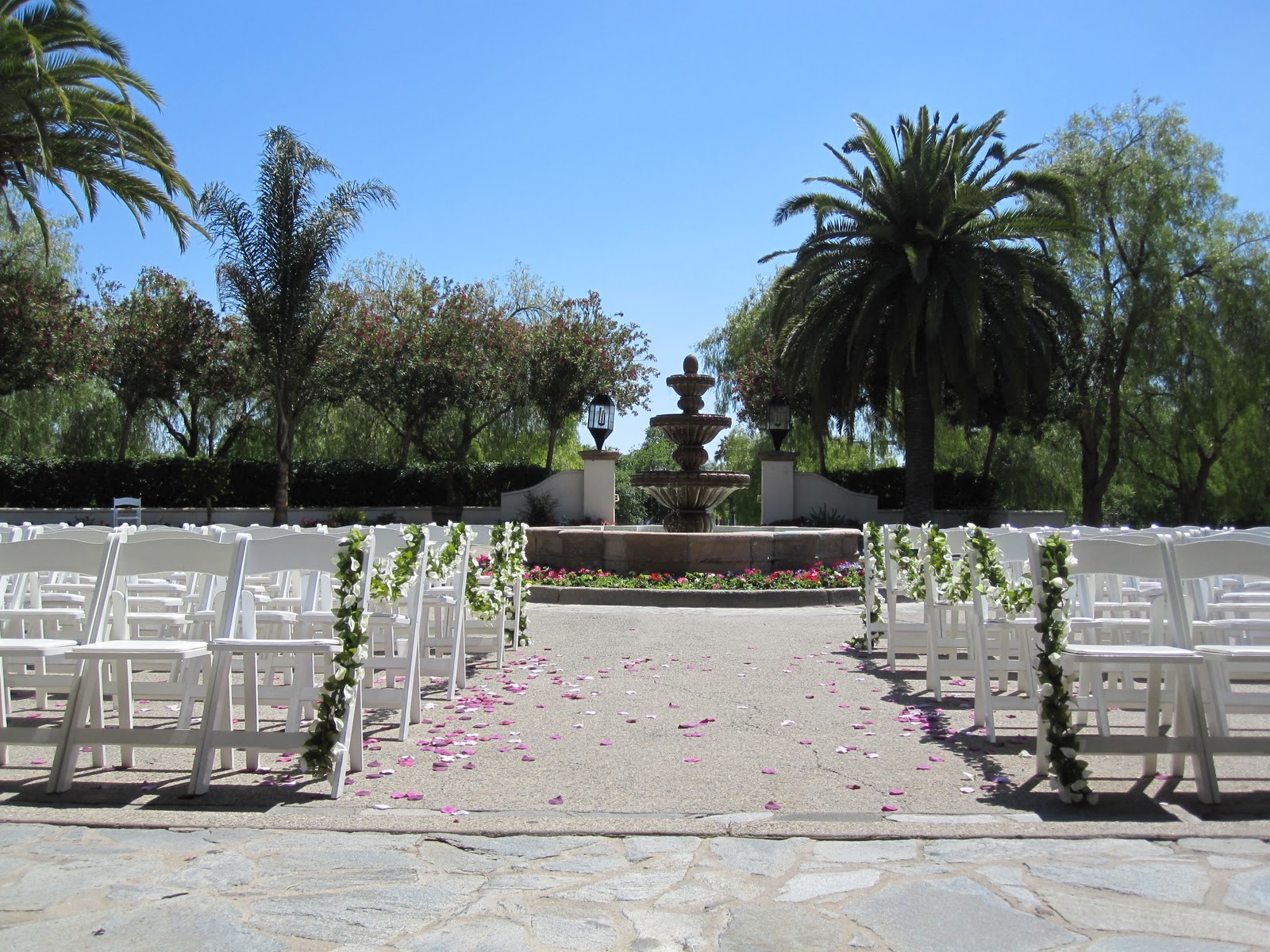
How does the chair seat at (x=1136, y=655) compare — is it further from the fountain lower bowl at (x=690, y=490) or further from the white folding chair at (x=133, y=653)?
the fountain lower bowl at (x=690, y=490)

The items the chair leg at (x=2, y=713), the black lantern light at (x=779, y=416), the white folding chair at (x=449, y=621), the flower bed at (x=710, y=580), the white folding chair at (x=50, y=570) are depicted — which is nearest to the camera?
the white folding chair at (x=50, y=570)

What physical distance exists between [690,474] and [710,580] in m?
3.40

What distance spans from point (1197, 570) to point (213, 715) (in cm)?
425

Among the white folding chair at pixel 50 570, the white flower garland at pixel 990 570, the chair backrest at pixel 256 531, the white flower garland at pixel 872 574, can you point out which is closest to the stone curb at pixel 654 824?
the white folding chair at pixel 50 570

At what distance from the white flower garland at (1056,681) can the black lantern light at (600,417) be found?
62.0 feet

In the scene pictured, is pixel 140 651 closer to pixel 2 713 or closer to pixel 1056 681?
pixel 2 713

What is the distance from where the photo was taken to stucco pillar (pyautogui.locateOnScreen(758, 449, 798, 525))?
23.1 m

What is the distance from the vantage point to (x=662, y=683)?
285 inches

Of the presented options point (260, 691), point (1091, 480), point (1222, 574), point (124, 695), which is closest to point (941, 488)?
point (1091, 480)

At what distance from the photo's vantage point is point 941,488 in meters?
26.5

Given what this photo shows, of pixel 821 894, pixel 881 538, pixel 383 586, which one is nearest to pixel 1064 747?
pixel 821 894

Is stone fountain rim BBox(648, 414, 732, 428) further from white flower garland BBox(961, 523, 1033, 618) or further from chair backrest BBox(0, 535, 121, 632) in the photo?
chair backrest BBox(0, 535, 121, 632)

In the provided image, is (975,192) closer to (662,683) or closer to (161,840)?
(662,683)

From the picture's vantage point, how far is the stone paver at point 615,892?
2848 mm
